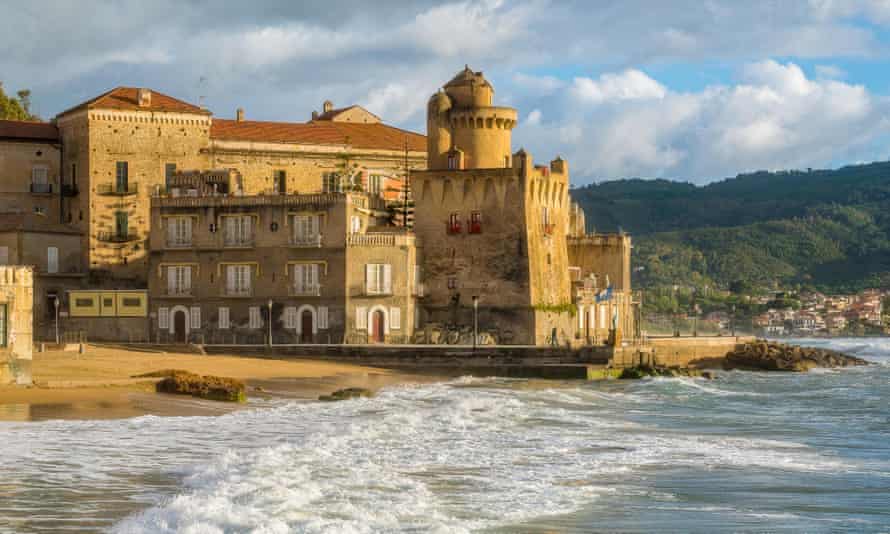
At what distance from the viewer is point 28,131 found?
64.8 m

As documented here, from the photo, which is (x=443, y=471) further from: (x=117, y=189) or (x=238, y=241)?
(x=117, y=189)

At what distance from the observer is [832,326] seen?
15362cm

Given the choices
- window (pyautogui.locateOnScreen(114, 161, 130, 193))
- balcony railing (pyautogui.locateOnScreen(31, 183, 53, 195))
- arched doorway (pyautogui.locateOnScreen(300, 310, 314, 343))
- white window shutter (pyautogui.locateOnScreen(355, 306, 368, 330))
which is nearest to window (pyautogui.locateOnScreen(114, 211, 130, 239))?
window (pyautogui.locateOnScreen(114, 161, 130, 193))

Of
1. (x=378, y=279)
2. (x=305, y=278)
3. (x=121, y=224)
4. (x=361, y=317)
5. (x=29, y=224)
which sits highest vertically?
(x=121, y=224)

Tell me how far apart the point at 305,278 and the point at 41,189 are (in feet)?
54.1

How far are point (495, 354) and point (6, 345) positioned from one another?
23010mm

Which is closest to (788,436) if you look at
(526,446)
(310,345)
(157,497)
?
(526,446)

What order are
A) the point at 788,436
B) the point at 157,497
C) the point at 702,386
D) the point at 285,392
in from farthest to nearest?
the point at 702,386 < the point at 285,392 < the point at 788,436 < the point at 157,497

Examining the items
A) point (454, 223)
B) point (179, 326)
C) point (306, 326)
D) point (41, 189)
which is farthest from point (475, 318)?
point (41, 189)


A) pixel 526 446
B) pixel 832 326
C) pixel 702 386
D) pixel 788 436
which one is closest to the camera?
pixel 526 446

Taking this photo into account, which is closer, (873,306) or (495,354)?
(495,354)

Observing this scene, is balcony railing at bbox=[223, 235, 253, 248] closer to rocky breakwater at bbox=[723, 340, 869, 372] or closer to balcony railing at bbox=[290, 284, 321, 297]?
balcony railing at bbox=[290, 284, 321, 297]

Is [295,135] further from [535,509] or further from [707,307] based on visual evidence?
[707,307]

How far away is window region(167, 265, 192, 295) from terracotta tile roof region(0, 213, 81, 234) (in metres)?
6.67
